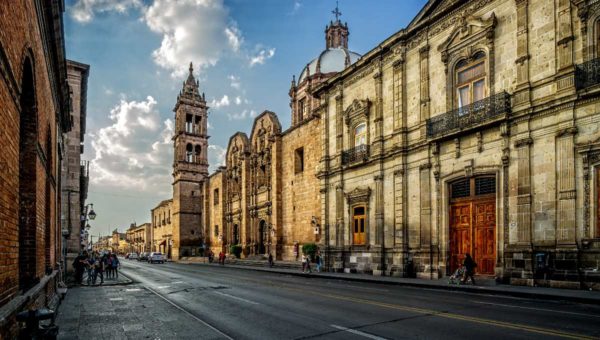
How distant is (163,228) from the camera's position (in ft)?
270

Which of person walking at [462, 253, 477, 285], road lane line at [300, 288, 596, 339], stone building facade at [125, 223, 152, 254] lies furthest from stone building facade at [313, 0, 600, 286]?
stone building facade at [125, 223, 152, 254]

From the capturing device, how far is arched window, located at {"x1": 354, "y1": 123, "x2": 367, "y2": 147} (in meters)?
26.1

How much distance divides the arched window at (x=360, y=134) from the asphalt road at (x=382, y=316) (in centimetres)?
1317

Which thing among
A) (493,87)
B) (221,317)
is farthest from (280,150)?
(221,317)

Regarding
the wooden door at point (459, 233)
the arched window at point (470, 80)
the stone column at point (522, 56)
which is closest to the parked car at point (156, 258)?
the wooden door at point (459, 233)

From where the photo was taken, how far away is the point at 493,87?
1836 centimetres

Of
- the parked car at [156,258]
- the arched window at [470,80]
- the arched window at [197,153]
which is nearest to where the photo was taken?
the arched window at [470,80]

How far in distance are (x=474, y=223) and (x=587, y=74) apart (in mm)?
7359

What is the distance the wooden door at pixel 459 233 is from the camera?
19344mm

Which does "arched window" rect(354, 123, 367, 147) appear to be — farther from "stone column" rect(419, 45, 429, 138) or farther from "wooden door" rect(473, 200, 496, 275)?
"wooden door" rect(473, 200, 496, 275)

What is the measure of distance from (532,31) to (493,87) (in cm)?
258

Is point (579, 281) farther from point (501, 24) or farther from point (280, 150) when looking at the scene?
point (280, 150)

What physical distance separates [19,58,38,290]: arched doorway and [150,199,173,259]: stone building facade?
224 ft

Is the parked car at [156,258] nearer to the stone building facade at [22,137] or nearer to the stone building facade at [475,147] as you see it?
the stone building facade at [475,147]
